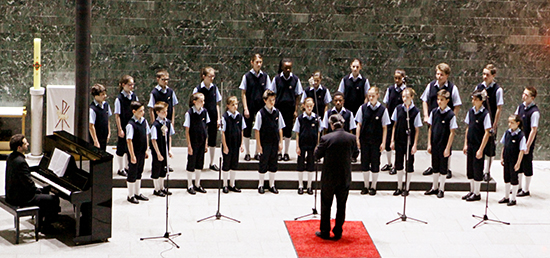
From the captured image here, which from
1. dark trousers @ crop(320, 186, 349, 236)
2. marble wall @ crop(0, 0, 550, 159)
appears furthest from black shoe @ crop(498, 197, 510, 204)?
A: dark trousers @ crop(320, 186, 349, 236)

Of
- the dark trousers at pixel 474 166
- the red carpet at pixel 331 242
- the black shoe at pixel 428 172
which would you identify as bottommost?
the red carpet at pixel 331 242

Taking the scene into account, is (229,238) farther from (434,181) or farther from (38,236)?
(434,181)

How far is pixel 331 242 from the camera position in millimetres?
8914

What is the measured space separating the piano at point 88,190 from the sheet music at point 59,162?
0.19 feet

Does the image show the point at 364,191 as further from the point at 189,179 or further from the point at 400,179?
the point at 189,179

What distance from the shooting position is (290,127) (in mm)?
11523

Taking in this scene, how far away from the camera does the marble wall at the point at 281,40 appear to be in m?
12.3

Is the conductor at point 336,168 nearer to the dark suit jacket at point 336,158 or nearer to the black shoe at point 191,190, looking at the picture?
the dark suit jacket at point 336,158

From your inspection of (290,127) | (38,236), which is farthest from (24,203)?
(290,127)

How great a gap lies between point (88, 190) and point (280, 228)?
2.32 metres

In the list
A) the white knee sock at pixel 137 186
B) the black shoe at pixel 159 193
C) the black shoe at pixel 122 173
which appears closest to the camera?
the white knee sock at pixel 137 186

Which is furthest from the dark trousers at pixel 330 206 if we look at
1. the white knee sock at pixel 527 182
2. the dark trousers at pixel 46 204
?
the white knee sock at pixel 527 182

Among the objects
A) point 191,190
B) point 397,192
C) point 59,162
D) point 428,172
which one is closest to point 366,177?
point 397,192

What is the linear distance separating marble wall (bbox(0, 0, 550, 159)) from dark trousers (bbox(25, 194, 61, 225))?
3977 millimetres
